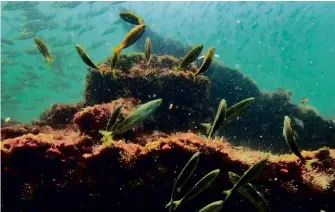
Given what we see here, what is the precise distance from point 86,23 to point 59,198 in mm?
39888

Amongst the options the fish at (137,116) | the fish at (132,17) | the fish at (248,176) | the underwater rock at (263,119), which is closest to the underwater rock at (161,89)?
the underwater rock at (263,119)

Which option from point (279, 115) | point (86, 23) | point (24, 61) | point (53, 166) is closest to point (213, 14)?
point (86, 23)

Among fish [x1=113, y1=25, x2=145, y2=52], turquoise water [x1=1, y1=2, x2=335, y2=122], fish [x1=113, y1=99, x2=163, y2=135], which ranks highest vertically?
fish [x1=113, y1=25, x2=145, y2=52]

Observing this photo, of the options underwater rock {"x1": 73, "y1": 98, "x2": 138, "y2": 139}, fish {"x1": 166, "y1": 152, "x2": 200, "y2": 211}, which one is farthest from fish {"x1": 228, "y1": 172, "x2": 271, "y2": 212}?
underwater rock {"x1": 73, "y1": 98, "x2": 138, "y2": 139}

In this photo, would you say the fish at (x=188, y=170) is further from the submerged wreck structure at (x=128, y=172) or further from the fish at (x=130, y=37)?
the fish at (x=130, y=37)

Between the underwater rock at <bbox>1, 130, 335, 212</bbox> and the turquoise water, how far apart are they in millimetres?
Result: 5758

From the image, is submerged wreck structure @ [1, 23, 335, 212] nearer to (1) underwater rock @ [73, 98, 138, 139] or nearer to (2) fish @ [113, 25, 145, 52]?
(1) underwater rock @ [73, 98, 138, 139]

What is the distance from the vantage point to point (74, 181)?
4.78 meters

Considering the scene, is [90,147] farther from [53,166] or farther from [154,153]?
[154,153]

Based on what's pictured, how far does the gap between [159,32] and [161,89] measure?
125 feet

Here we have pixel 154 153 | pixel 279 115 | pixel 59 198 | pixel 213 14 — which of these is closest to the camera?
pixel 154 153

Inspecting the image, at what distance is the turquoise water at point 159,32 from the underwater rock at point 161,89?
117 inches

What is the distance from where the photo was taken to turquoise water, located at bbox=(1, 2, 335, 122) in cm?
3702

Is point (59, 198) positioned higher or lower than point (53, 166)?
lower
